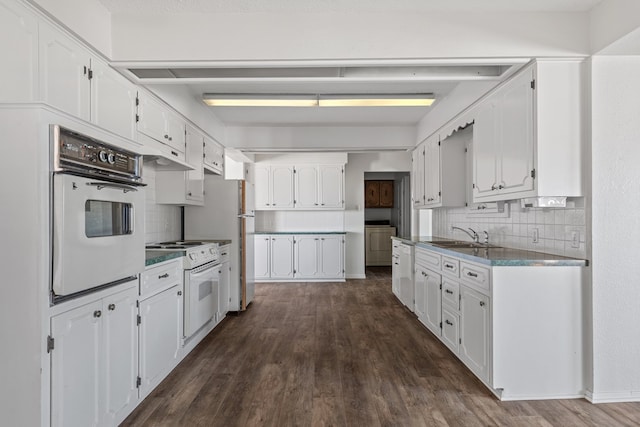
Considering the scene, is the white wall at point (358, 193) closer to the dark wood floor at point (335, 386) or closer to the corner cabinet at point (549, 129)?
the dark wood floor at point (335, 386)

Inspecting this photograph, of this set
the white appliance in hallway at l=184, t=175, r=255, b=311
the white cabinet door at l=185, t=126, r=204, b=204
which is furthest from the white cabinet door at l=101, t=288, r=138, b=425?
the white appliance in hallway at l=184, t=175, r=255, b=311

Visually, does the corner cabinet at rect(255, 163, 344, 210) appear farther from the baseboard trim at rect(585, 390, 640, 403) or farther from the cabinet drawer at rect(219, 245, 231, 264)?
the baseboard trim at rect(585, 390, 640, 403)

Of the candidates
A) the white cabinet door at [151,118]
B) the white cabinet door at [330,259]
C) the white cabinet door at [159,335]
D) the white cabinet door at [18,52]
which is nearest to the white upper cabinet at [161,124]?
the white cabinet door at [151,118]

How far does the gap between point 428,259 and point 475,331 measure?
109 centimetres

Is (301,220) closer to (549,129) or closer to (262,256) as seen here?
(262,256)

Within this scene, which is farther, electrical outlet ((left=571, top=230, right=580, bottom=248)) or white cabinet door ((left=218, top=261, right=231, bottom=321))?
white cabinet door ((left=218, top=261, right=231, bottom=321))

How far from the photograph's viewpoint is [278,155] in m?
6.56

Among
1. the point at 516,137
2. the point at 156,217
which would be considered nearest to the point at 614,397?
the point at 516,137

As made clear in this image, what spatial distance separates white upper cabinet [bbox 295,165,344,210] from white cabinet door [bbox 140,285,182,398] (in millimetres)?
3871

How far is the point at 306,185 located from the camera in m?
6.59

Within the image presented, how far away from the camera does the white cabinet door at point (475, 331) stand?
7.93ft

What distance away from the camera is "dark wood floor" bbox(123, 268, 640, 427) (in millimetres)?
2109

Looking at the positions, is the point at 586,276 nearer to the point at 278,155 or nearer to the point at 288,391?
the point at 288,391

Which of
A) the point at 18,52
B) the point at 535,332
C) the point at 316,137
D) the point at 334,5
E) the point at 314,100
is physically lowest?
the point at 535,332
